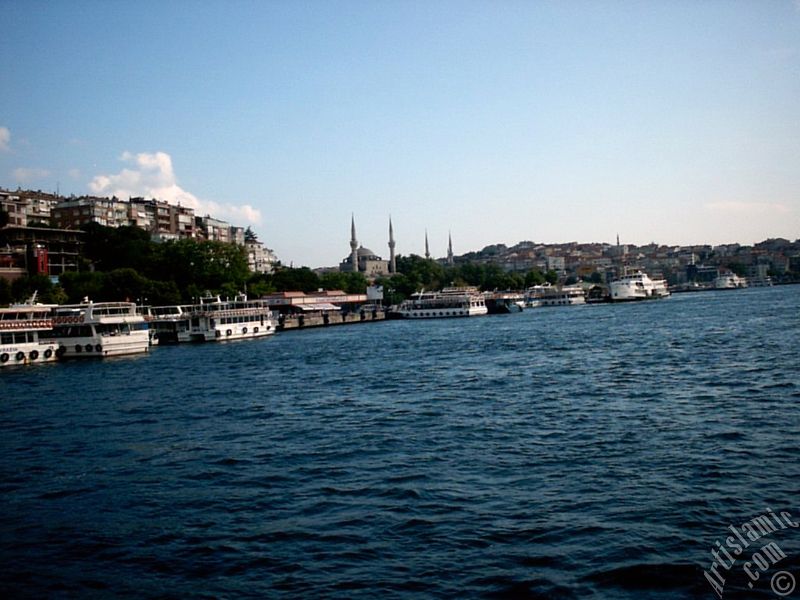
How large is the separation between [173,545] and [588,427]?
9118mm

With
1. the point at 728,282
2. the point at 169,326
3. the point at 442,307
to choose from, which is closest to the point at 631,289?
the point at 442,307

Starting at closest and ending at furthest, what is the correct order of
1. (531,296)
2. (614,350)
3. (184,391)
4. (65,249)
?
(184,391), (614,350), (65,249), (531,296)

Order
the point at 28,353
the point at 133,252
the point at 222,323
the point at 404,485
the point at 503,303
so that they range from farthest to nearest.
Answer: the point at 503,303 → the point at 133,252 → the point at 222,323 → the point at 28,353 → the point at 404,485

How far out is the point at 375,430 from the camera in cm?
1612

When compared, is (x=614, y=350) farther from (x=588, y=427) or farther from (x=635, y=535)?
(x=635, y=535)

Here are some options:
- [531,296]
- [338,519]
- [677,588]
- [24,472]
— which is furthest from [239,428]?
[531,296]

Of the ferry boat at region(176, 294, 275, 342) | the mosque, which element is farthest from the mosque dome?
the ferry boat at region(176, 294, 275, 342)

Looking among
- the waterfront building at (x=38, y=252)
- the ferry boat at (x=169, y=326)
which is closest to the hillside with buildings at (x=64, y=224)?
the waterfront building at (x=38, y=252)

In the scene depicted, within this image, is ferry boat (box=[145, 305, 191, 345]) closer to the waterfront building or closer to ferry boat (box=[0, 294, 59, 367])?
ferry boat (box=[0, 294, 59, 367])

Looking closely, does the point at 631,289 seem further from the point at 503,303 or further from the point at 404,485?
the point at 404,485

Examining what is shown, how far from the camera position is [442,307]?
89.2m

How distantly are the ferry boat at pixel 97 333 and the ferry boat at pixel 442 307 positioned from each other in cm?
4846

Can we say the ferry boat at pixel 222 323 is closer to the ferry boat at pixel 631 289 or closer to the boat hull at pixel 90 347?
the boat hull at pixel 90 347

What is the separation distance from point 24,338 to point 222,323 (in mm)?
17588
